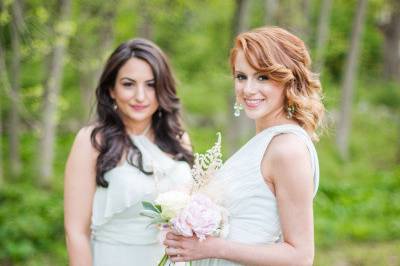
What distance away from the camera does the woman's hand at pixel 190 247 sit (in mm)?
2621

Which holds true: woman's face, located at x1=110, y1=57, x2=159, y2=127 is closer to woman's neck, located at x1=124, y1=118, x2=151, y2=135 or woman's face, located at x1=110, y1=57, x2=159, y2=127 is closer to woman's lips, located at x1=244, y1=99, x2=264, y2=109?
woman's neck, located at x1=124, y1=118, x2=151, y2=135

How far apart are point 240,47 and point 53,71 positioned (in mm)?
6716

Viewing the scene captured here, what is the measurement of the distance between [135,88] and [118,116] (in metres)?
0.24

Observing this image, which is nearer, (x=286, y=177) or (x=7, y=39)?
(x=286, y=177)

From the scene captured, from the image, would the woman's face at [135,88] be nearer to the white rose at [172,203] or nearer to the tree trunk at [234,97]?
the white rose at [172,203]

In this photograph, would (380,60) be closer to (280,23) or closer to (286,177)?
(280,23)

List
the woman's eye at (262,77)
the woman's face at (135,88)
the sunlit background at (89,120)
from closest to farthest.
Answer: the woman's eye at (262,77) < the woman's face at (135,88) < the sunlit background at (89,120)

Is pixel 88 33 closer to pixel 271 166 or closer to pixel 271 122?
pixel 271 122

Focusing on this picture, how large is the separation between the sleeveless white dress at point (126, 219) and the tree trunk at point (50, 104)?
5143mm

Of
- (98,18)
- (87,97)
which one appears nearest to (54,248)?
(98,18)

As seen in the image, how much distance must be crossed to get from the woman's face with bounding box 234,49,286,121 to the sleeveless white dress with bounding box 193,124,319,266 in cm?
9

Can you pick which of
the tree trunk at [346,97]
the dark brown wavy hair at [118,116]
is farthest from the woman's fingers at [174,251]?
the tree trunk at [346,97]

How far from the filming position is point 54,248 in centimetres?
749

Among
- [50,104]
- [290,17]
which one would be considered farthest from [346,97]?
[50,104]
